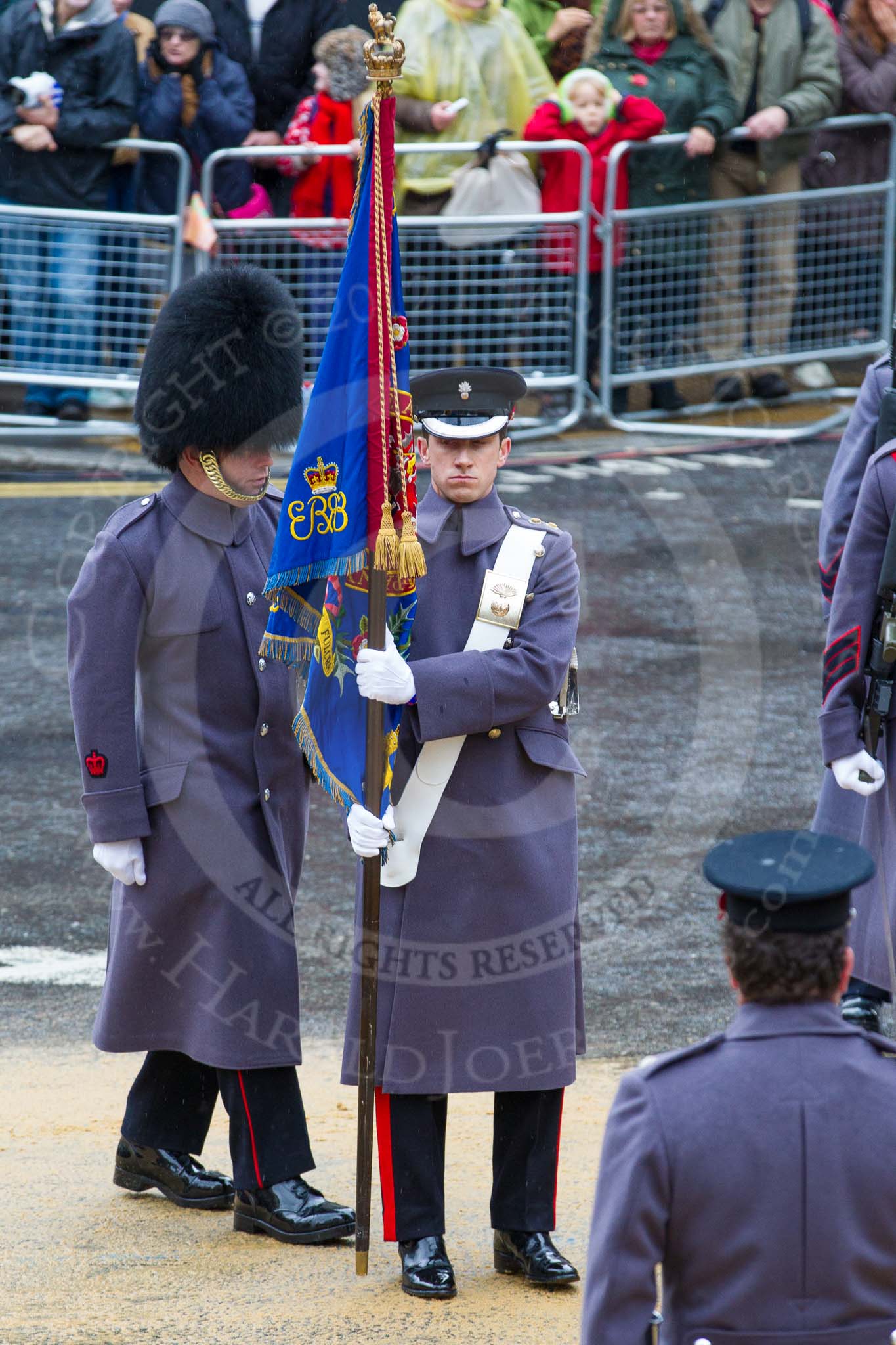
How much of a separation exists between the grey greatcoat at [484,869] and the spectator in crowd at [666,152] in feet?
25.9

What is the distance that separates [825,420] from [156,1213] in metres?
8.80

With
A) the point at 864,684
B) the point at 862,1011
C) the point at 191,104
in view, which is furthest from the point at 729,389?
the point at 864,684

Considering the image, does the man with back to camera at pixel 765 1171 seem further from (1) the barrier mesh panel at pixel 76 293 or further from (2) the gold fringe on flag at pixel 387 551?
(1) the barrier mesh panel at pixel 76 293

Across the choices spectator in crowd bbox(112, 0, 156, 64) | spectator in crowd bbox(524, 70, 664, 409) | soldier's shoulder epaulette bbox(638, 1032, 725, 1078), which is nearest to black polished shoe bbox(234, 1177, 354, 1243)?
soldier's shoulder epaulette bbox(638, 1032, 725, 1078)

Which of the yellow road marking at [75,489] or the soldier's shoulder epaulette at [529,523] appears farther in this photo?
the yellow road marking at [75,489]

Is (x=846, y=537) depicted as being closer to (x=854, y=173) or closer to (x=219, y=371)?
(x=219, y=371)

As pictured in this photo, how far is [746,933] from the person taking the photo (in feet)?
8.59

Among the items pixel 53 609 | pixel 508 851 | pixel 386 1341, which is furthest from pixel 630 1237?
pixel 53 609

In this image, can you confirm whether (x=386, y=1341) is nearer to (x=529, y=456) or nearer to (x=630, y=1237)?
(x=630, y=1237)

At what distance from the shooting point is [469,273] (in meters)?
11.5

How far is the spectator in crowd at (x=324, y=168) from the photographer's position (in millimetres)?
11047

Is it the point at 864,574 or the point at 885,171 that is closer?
the point at 864,574

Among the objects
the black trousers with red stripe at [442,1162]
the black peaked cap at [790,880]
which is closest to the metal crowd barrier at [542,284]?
the black trousers with red stripe at [442,1162]

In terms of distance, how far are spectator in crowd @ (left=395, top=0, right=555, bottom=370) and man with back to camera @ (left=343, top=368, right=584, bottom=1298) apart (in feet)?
23.7
